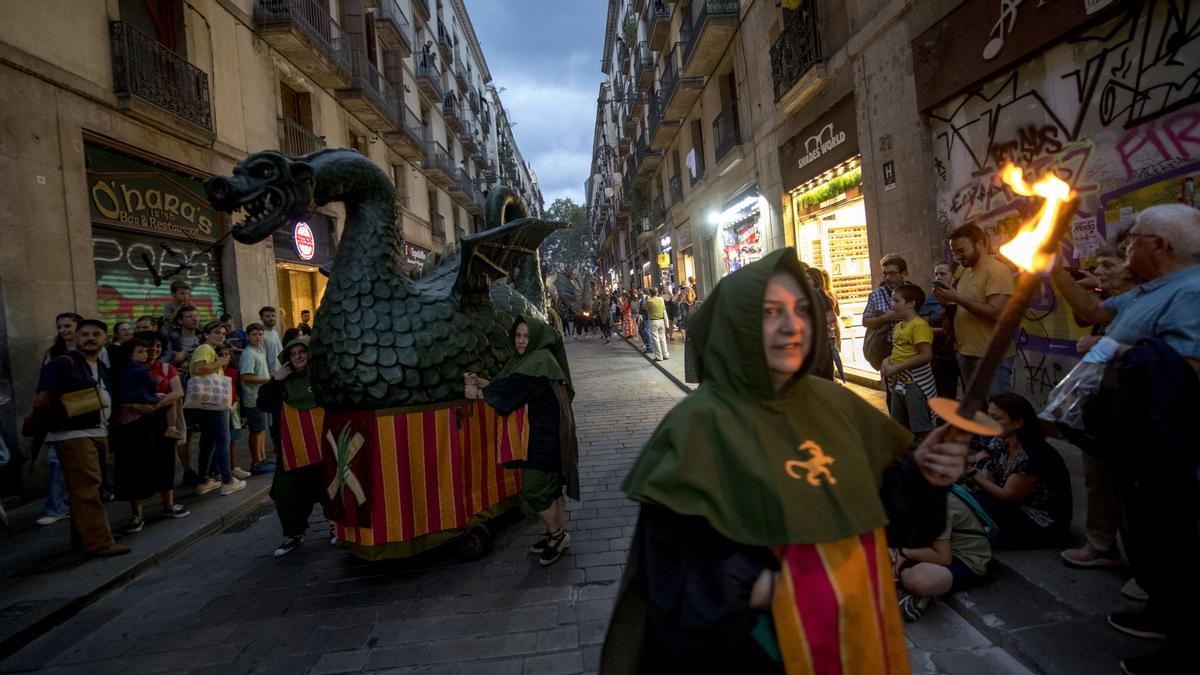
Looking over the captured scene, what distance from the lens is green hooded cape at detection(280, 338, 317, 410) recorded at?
3.99 m

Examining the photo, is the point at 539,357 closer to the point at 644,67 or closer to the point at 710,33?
the point at 710,33

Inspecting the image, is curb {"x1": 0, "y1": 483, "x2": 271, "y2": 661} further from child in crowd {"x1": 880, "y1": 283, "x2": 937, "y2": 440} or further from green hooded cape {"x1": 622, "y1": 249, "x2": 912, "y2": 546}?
child in crowd {"x1": 880, "y1": 283, "x2": 937, "y2": 440}

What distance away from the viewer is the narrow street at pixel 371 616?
2688 mm

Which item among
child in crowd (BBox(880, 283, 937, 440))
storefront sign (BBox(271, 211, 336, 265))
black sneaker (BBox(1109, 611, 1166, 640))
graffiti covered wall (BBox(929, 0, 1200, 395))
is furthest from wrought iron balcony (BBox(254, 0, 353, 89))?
black sneaker (BBox(1109, 611, 1166, 640))

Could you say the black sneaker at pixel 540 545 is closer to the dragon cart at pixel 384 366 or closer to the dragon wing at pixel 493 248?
the dragon cart at pixel 384 366

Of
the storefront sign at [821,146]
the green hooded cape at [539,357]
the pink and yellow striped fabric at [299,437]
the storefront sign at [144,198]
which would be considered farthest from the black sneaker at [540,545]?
the storefront sign at [144,198]

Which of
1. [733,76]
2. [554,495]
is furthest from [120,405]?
[733,76]

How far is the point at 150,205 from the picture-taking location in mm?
8211

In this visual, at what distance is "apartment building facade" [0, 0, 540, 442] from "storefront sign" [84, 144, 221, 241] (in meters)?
0.02

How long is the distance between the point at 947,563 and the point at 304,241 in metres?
13.3

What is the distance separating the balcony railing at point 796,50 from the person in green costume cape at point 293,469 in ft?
27.5

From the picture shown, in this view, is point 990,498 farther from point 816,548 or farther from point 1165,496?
point 816,548

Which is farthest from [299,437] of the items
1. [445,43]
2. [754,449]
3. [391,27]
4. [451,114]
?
[445,43]

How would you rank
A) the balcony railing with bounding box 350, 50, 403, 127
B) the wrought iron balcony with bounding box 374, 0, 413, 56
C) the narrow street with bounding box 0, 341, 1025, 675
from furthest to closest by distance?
the wrought iron balcony with bounding box 374, 0, 413, 56
the balcony railing with bounding box 350, 50, 403, 127
the narrow street with bounding box 0, 341, 1025, 675
